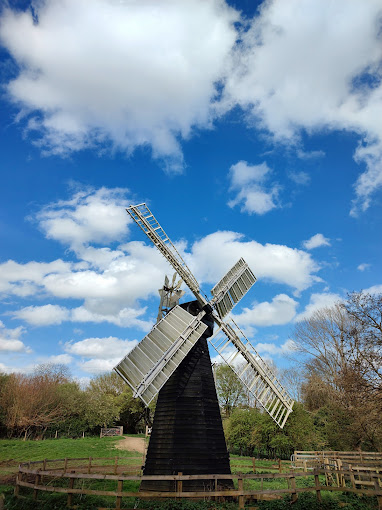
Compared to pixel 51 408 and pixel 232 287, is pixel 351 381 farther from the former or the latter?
A: pixel 51 408

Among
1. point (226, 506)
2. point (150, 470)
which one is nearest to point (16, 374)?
point (150, 470)

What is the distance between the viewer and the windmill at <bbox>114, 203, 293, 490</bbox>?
12172mm

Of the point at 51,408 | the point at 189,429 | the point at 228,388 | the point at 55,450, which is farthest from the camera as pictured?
the point at 228,388

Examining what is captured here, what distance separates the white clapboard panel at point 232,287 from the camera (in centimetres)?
1562

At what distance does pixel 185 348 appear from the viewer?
13.2 metres

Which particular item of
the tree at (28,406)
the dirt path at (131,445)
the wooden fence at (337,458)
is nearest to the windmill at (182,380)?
the wooden fence at (337,458)

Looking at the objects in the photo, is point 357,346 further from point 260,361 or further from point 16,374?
point 16,374

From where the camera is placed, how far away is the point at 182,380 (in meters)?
13.3

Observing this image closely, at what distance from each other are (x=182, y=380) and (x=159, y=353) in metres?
1.46

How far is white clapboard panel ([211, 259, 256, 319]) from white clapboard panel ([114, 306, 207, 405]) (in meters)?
2.00

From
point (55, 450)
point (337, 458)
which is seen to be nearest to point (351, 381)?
point (337, 458)

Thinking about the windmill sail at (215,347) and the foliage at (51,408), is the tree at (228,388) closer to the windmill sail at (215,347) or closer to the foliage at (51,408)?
the foliage at (51,408)

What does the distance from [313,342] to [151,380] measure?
23264 millimetres

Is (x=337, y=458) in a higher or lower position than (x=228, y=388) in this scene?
lower
